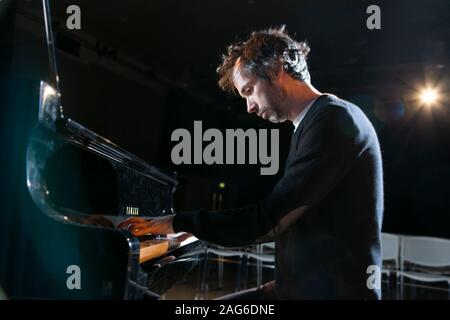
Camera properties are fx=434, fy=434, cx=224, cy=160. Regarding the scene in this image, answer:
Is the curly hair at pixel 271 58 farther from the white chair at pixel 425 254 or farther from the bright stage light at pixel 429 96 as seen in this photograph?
the bright stage light at pixel 429 96

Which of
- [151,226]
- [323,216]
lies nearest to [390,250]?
[323,216]

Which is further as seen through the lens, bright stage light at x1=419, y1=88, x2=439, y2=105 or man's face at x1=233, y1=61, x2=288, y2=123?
bright stage light at x1=419, y1=88, x2=439, y2=105

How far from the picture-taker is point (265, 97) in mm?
1214

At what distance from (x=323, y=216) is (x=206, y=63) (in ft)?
9.20

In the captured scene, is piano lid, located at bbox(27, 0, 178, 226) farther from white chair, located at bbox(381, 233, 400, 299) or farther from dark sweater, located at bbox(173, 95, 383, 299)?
white chair, located at bbox(381, 233, 400, 299)

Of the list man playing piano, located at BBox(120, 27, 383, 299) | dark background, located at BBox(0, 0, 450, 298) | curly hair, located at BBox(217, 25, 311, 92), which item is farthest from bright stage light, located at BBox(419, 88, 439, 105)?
man playing piano, located at BBox(120, 27, 383, 299)

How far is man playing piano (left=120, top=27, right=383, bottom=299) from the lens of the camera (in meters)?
0.94

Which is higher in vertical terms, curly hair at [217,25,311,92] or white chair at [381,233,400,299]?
curly hair at [217,25,311,92]

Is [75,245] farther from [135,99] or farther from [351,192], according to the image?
[135,99]

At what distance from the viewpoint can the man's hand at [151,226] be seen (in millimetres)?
1022

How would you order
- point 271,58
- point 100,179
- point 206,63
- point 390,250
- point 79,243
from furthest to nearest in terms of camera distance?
1. point 390,250
2. point 206,63
3. point 100,179
4. point 271,58
5. point 79,243

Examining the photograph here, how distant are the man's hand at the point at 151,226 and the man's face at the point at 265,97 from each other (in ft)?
1.36

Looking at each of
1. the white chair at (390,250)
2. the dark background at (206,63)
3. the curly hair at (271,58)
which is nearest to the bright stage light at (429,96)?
the dark background at (206,63)

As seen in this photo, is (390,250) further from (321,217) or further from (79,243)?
(79,243)
